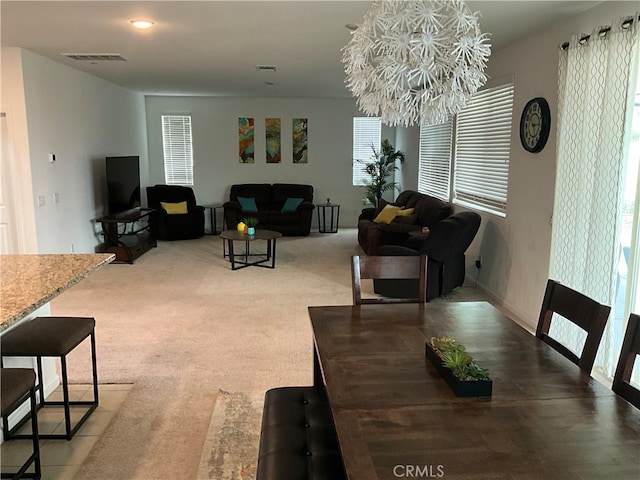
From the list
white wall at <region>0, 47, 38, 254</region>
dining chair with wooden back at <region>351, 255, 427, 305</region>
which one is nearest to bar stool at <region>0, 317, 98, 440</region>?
dining chair with wooden back at <region>351, 255, 427, 305</region>

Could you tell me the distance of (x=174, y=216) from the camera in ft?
27.2

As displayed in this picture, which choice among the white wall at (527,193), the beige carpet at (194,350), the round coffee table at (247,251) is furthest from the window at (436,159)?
the round coffee table at (247,251)

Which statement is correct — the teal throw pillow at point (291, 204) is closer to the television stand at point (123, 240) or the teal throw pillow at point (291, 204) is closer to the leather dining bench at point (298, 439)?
the television stand at point (123, 240)

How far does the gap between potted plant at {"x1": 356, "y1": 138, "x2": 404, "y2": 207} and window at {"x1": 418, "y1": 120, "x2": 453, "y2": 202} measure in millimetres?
1034

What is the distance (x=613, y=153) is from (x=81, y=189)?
595 cm

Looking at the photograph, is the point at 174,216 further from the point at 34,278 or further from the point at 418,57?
the point at 418,57

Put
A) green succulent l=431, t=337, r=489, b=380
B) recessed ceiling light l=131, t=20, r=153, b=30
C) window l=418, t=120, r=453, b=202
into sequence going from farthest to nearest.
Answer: window l=418, t=120, r=453, b=202, recessed ceiling light l=131, t=20, r=153, b=30, green succulent l=431, t=337, r=489, b=380

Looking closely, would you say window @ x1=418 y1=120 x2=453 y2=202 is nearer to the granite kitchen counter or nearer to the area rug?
the area rug

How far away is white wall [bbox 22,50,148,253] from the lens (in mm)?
5320

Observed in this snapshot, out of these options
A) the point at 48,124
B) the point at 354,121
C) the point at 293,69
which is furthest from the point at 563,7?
the point at 354,121

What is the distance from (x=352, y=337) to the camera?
6.72 ft

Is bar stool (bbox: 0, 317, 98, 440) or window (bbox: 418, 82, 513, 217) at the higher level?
window (bbox: 418, 82, 513, 217)

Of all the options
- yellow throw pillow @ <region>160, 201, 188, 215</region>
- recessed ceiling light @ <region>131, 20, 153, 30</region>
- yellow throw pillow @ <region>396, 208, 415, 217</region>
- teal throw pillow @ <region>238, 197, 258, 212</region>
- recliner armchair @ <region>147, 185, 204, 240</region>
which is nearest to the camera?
recessed ceiling light @ <region>131, 20, 153, 30</region>

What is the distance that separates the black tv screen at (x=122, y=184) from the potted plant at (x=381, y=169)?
408 centimetres
